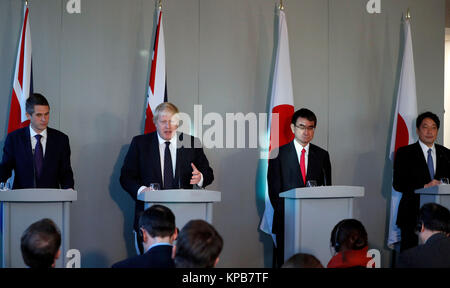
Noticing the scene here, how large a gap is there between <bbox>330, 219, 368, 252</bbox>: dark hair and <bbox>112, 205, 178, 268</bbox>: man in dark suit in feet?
3.06

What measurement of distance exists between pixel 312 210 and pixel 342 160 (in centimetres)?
201

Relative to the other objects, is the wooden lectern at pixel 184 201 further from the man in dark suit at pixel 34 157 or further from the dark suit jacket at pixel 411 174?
the dark suit jacket at pixel 411 174

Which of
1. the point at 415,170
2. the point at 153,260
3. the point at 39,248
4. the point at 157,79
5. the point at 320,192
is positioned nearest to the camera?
the point at 39,248

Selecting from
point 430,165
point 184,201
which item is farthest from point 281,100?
point 184,201

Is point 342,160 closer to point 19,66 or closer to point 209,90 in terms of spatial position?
point 209,90

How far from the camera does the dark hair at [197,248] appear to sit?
7.55 ft

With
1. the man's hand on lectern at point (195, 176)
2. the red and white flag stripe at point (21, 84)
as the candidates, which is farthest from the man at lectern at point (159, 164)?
the red and white flag stripe at point (21, 84)

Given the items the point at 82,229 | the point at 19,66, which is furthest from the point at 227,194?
the point at 19,66

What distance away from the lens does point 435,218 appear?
3.23m

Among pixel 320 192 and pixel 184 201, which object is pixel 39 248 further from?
pixel 320 192

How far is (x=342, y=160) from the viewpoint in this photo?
20.4 ft

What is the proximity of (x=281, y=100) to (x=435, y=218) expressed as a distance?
285 cm
